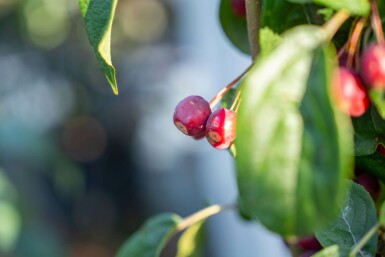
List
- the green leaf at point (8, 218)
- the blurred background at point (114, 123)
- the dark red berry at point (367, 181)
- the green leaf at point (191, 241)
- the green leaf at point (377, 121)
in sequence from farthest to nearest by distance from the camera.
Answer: the blurred background at point (114, 123) → the green leaf at point (8, 218) → the green leaf at point (191, 241) → the dark red berry at point (367, 181) → the green leaf at point (377, 121)

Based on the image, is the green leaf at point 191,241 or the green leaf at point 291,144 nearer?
the green leaf at point 291,144

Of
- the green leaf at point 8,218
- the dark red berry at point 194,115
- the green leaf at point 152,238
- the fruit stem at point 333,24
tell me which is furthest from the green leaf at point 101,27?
the green leaf at point 8,218

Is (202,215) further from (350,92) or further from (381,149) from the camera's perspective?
(350,92)

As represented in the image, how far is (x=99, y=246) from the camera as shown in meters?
3.11

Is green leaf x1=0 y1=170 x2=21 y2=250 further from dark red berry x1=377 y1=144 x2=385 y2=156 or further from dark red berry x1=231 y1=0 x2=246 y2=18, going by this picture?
dark red berry x1=377 y1=144 x2=385 y2=156

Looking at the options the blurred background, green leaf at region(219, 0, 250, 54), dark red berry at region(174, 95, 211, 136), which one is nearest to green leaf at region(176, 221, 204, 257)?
green leaf at region(219, 0, 250, 54)

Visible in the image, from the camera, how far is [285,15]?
628 millimetres

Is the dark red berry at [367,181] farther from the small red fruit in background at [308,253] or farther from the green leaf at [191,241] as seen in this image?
the green leaf at [191,241]

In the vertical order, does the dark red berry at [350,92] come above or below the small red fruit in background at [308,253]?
above

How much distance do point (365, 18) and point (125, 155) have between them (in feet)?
9.08

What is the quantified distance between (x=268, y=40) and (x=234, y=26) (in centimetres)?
31

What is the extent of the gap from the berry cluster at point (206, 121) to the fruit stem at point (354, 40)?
4.4 inches

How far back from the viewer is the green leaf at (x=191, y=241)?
986 mm

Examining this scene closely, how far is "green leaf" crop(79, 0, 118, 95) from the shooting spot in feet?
1.96
